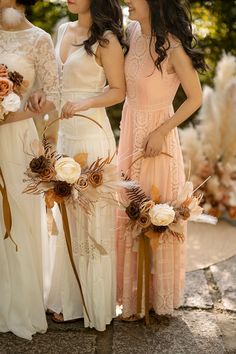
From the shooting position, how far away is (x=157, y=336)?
11.1 feet

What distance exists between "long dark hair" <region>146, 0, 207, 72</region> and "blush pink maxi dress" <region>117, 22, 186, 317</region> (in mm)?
49

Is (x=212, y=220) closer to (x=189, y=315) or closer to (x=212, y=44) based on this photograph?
(x=189, y=315)

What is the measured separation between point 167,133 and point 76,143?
50 cm

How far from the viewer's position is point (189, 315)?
143 inches

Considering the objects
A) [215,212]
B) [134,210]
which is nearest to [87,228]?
[134,210]

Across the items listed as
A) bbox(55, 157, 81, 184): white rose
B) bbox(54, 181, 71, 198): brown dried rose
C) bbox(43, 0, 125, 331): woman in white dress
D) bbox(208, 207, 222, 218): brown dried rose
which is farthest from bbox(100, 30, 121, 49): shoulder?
bbox(208, 207, 222, 218): brown dried rose

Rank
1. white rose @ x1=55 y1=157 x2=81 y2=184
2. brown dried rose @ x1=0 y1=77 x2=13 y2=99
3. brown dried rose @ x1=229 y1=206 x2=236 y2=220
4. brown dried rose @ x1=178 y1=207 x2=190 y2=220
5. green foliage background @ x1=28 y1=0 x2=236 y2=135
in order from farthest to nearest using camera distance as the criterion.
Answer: green foliage background @ x1=28 y1=0 x2=236 y2=135
brown dried rose @ x1=229 y1=206 x2=236 y2=220
brown dried rose @ x1=178 y1=207 x2=190 y2=220
white rose @ x1=55 y1=157 x2=81 y2=184
brown dried rose @ x1=0 y1=77 x2=13 y2=99

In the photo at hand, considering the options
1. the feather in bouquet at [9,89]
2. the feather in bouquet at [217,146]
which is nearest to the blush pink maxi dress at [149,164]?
the feather in bouquet at [9,89]

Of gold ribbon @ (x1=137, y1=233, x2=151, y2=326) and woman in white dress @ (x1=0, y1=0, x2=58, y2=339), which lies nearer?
woman in white dress @ (x1=0, y1=0, x2=58, y2=339)

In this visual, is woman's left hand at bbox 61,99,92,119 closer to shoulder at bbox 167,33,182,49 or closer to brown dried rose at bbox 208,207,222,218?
shoulder at bbox 167,33,182,49

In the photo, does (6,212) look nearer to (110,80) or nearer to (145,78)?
(110,80)

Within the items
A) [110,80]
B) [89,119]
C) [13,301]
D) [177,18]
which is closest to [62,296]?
[13,301]

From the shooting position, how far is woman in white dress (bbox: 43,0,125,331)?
3100 mm

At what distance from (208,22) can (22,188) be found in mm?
3817
